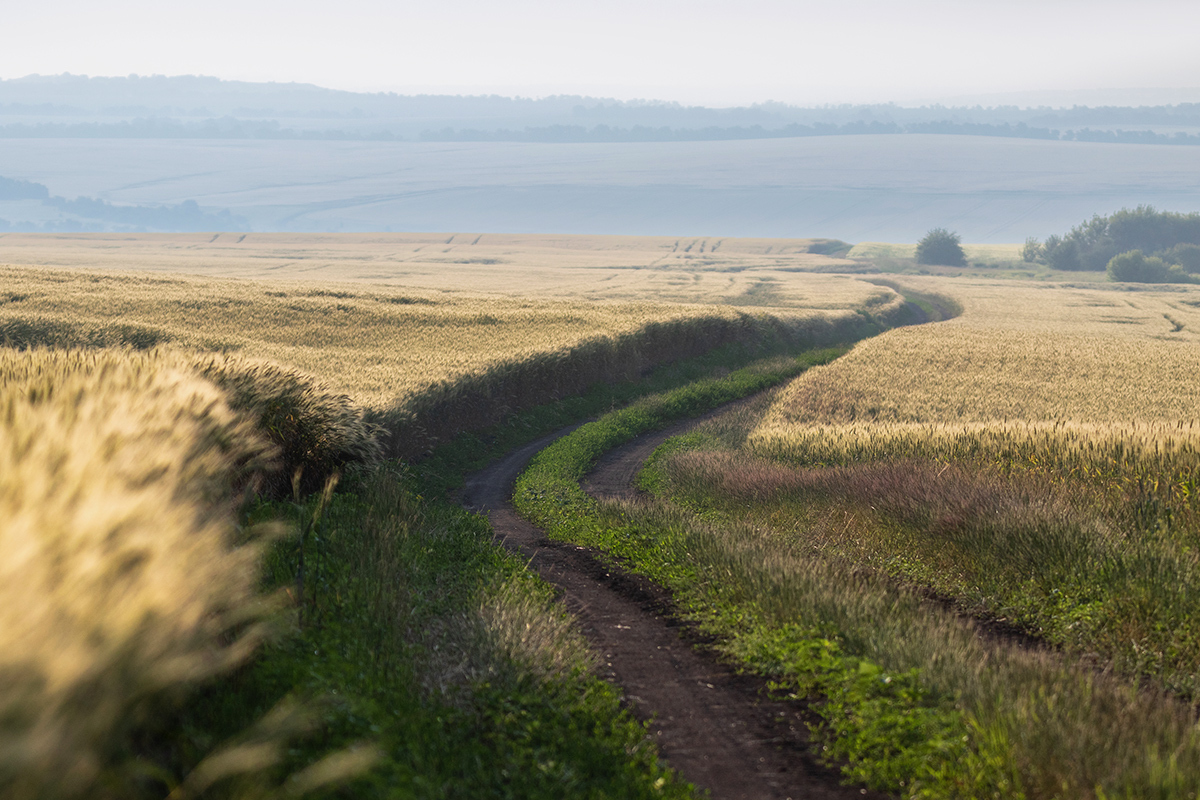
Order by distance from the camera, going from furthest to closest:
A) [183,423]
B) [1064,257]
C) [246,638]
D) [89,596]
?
[1064,257], [183,423], [246,638], [89,596]

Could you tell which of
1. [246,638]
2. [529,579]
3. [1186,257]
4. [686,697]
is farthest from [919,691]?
[1186,257]

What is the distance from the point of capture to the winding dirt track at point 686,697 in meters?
6.09

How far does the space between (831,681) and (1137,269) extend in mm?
141720

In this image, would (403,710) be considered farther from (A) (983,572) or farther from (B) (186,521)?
(A) (983,572)

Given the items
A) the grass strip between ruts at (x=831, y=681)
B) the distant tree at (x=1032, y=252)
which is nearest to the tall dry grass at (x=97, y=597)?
the grass strip between ruts at (x=831, y=681)

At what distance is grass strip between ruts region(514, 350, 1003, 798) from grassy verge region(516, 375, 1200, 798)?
1cm

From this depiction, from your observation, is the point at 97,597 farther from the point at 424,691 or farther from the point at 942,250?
the point at 942,250

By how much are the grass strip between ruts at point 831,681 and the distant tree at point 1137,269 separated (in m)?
136

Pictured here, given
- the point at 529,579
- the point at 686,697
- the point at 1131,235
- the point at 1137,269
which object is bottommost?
the point at 529,579

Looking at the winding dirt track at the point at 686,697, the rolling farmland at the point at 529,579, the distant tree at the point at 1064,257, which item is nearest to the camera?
the rolling farmland at the point at 529,579

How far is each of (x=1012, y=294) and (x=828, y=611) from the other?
91.8 m

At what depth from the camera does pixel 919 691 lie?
21.5ft

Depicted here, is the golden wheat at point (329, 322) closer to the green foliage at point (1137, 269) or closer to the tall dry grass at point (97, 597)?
the tall dry grass at point (97, 597)

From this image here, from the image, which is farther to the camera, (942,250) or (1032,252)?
(1032,252)
